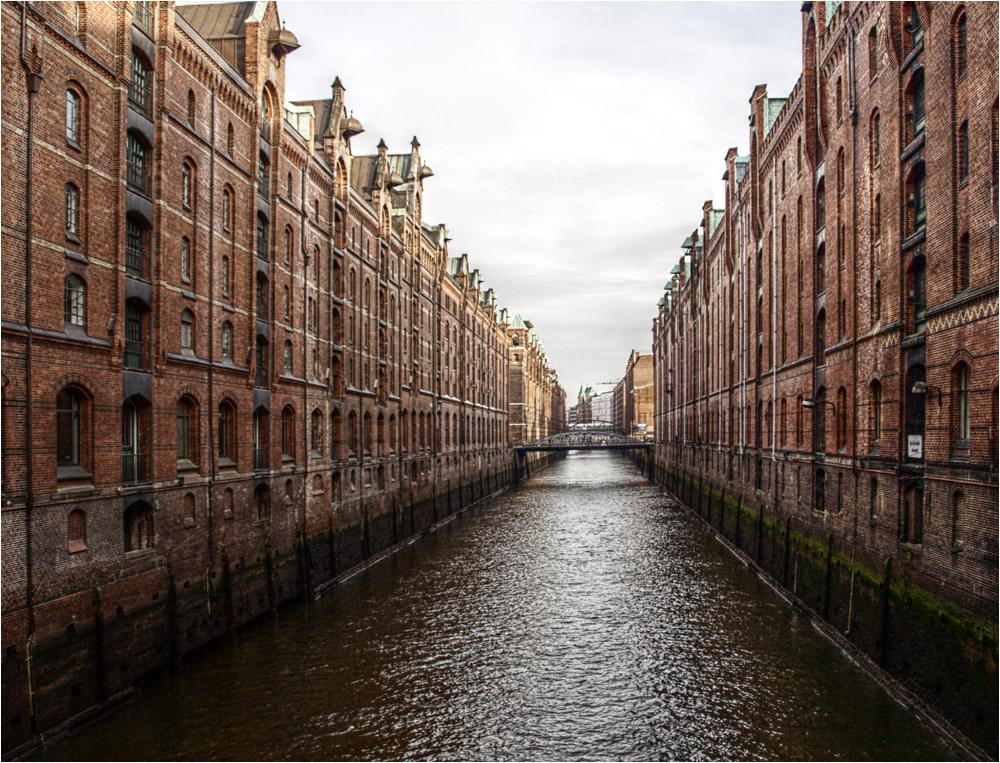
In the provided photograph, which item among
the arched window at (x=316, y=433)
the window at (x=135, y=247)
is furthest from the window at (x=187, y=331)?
the arched window at (x=316, y=433)

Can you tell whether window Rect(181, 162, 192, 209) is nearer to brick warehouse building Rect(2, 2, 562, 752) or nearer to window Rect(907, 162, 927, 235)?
brick warehouse building Rect(2, 2, 562, 752)

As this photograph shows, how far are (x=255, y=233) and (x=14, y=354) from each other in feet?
35.6

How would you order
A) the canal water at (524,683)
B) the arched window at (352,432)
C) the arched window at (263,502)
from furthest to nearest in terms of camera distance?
the arched window at (352,432) → the arched window at (263,502) → the canal water at (524,683)

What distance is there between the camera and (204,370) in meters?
20.9

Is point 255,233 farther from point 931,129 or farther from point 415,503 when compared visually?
point 415,503

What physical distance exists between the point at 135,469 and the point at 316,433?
1169cm

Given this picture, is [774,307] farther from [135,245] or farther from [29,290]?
[29,290]

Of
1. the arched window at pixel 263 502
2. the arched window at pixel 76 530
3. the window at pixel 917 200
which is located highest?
the window at pixel 917 200

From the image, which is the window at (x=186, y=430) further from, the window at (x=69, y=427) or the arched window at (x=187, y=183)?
the arched window at (x=187, y=183)

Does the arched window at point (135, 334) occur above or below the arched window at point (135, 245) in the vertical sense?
below

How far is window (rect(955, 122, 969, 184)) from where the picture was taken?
14680mm

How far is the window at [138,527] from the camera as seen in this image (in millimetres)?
17469

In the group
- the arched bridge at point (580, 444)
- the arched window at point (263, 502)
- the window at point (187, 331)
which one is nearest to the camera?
the window at point (187, 331)

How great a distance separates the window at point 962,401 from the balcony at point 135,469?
1711 cm
